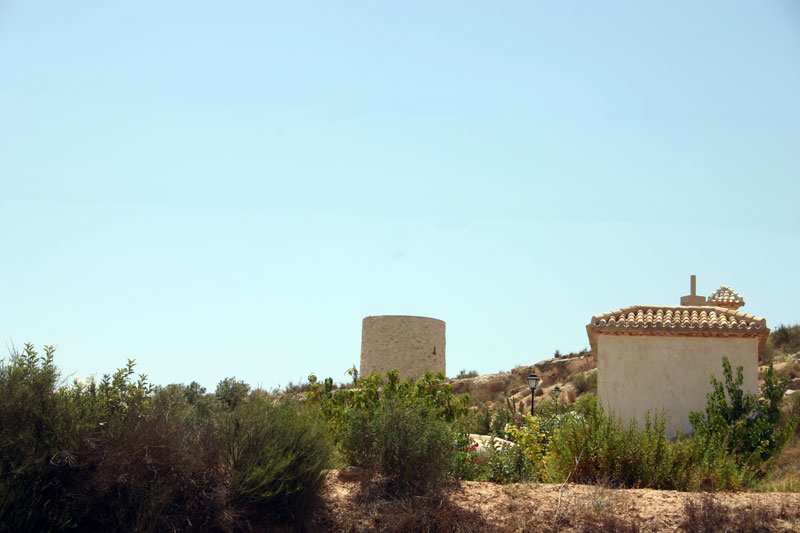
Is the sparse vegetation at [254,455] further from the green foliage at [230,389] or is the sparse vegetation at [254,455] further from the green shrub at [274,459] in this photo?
the green foliage at [230,389]

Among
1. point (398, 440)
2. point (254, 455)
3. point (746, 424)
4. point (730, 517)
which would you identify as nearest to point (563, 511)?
point (730, 517)

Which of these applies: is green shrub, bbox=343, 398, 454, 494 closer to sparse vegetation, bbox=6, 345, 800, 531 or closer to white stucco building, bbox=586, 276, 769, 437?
sparse vegetation, bbox=6, 345, 800, 531

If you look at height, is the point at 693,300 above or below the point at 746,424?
above

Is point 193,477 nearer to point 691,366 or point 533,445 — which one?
point 533,445

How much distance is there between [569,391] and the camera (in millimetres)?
30969

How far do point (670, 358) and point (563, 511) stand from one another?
6.97m

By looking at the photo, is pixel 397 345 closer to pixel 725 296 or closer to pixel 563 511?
pixel 725 296

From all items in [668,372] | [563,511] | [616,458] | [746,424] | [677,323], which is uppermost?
[677,323]

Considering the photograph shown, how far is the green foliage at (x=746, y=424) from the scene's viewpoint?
40.9 feet

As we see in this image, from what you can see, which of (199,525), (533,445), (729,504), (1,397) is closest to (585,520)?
(729,504)

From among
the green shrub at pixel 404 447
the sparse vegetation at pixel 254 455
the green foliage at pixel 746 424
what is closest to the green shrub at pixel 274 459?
the sparse vegetation at pixel 254 455

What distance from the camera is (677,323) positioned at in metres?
15.5

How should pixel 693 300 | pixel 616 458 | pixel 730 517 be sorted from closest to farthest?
1. pixel 730 517
2. pixel 616 458
3. pixel 693 300

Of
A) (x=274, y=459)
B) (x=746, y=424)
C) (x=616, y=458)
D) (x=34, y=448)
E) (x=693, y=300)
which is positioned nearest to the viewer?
(x=34, y=448)
